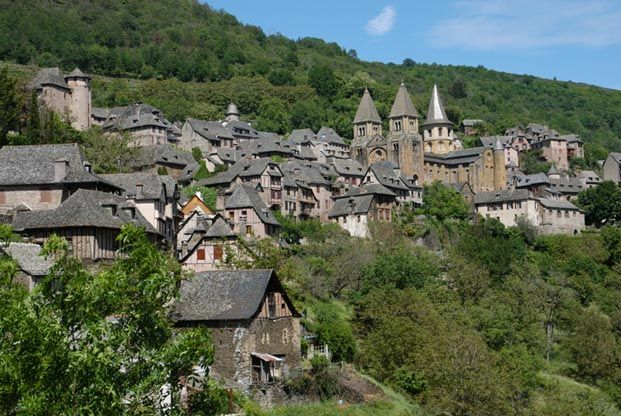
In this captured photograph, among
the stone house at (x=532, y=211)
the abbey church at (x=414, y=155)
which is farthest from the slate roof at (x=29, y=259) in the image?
the abbey church at (x=414, y=155)

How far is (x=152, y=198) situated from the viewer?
61.2 meters

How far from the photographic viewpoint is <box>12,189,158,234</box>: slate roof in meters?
52.0

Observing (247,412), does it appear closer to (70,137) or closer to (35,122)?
(35,122)

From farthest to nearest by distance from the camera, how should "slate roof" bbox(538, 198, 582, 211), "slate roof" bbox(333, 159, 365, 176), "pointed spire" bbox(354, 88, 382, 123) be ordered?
"pointed spire" bbox(354, 88, 382, 123) → "slate roof" bbox(538, 198, 582, 211) → "slate roof" bbox(333, 159, 365, 176)

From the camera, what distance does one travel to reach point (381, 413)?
48062 millimetres

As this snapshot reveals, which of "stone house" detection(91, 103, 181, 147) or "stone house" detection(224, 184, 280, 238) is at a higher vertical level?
"stone house" detection(91, 103, 181, 147)

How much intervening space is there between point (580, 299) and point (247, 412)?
5038cm

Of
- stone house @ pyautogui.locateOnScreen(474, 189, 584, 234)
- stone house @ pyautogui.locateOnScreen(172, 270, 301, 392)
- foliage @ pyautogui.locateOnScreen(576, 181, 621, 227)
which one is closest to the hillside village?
stone house @ pyautogui.locateOnScreen(172, 270, 301, 392)

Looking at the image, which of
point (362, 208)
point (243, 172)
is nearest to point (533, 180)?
point (362, 208)

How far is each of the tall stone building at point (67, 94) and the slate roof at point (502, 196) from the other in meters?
44.5

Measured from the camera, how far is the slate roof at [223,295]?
1784 inches

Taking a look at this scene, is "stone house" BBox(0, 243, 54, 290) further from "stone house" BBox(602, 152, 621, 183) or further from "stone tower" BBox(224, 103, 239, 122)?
"stone house" BBox(602, 152, 621, 183)

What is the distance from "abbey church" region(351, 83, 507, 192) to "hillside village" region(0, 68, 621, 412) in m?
0.17

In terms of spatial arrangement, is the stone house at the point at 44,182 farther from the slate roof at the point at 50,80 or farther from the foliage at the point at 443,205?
the foliage at the point at 443,205
